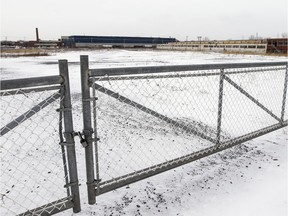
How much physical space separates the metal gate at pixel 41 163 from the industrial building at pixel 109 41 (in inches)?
4016

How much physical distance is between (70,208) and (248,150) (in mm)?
3073


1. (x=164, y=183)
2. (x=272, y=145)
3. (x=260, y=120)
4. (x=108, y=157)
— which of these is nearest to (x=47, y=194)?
(x=108, y=157)

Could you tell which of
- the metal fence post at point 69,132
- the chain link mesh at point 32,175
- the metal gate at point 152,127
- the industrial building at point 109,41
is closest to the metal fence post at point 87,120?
the metal gate at point 152,127

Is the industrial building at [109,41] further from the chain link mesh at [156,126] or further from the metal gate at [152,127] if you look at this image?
the metal gate at [152,127]

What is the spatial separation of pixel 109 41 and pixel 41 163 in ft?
355

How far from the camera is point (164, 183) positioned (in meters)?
3.30

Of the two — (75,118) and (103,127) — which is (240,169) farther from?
→ (75,118)

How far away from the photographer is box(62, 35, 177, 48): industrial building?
10262cm

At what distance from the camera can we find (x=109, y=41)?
107250 mm

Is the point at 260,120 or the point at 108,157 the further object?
the point at 260,120

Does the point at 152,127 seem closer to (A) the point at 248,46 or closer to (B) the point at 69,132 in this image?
(B) the point at 69,132

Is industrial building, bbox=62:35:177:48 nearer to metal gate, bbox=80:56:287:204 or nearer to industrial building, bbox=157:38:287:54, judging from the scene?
industrial building, bbox=157:38:287:54

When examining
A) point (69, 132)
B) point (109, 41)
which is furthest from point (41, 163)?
point (109, 41)

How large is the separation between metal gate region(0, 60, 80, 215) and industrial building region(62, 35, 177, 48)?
335 ft
